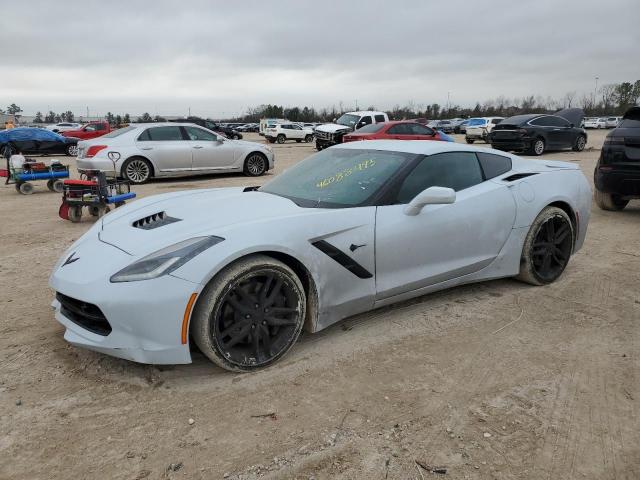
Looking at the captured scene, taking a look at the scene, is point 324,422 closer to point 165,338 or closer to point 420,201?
point 165,338

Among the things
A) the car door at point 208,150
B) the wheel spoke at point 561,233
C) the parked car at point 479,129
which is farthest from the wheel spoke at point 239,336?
the parked car at point 479,129

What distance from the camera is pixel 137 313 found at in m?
2.60

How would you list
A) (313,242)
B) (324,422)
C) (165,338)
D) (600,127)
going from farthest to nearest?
(600,127) → (313,242) → (165,338) → (324,422)

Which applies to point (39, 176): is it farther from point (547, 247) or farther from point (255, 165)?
point (547, 247)

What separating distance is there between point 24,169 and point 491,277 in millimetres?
9873

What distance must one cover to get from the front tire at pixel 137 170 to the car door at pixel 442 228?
8651mm

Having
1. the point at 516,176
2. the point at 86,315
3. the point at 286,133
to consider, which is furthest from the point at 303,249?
the point at 286,133

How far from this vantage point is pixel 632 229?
6.70 meters

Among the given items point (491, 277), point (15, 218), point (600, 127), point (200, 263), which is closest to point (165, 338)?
point (200, 263)

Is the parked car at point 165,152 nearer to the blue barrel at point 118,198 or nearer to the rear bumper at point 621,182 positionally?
the blue barrel at point 118,198

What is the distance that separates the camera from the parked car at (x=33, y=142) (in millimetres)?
18750

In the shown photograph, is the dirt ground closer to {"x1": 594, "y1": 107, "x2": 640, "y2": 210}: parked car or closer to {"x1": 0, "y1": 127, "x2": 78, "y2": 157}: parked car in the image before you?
{"x1": 594, "y1": 107, "x2": 640, "y2": 210}: parked car

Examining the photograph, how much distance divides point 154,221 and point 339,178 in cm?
137

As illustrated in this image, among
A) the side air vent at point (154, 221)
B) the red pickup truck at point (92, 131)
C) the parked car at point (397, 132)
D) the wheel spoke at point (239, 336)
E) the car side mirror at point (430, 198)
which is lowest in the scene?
the wheel spoke at point (239, 336)
